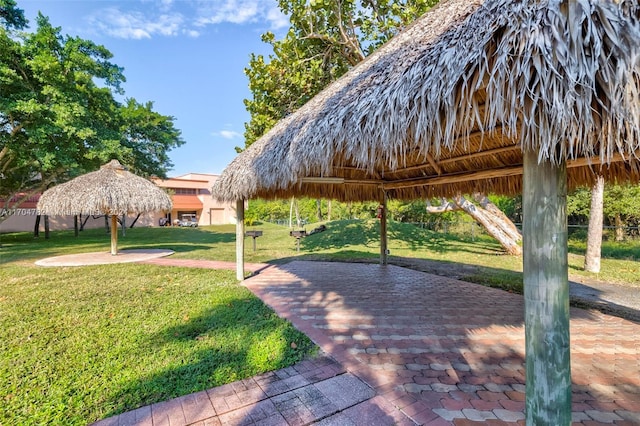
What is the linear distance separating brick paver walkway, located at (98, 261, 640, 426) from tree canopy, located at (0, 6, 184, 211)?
1187cm

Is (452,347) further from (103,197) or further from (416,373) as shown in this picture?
(103,197)

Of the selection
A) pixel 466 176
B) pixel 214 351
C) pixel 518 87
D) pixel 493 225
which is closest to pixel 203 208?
pixel 493 225

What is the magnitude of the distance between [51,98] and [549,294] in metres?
16.1

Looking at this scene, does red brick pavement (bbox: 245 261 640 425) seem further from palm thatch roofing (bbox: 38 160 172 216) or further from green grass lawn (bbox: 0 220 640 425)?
palm thatch roofing (bbox: 38 160 172 216)

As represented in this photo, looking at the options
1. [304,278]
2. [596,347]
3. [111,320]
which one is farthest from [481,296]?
[111,320]

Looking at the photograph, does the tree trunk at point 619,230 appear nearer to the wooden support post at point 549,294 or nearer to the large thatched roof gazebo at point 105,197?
the wooden support post at point 549,294

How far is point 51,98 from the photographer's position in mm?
11406

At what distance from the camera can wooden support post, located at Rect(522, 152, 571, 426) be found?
5.91 ft

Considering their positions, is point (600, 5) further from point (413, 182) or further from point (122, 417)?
point (413, 182)

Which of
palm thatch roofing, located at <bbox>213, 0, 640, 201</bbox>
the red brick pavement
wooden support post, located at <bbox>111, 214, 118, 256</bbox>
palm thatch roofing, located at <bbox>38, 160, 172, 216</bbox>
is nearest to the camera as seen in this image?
palm thatch roofing, located at <bbox>213, 0, 640, 201</bbox>

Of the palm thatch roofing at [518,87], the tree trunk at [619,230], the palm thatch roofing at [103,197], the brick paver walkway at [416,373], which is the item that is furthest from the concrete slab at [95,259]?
the tree trunk at [619,230]

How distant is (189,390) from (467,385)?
269 centimetres

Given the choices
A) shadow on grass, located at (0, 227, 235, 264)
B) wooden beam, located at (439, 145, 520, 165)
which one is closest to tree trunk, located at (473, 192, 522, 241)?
wooden beam, located at (439, 145, 520, 165)

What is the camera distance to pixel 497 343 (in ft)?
12.2
